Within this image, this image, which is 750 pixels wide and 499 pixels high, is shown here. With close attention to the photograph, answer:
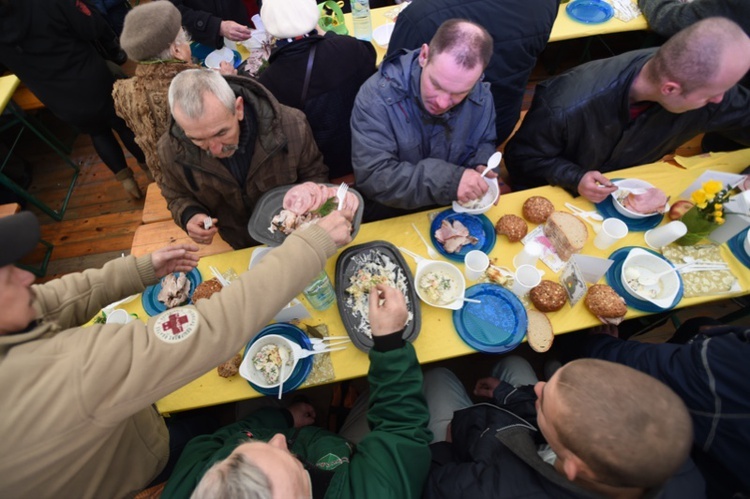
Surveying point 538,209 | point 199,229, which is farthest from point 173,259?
point 538,209

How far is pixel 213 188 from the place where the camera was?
259cm

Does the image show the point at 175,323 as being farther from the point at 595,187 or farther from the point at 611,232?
the point at 595,187

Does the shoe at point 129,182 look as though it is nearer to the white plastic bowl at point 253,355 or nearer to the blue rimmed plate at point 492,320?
the white plastic bowl at point 253,355

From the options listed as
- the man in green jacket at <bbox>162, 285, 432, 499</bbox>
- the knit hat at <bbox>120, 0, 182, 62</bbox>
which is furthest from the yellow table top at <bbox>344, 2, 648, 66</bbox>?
the man in green jacket at <bbox>162, 285, 432, 499</bbox>

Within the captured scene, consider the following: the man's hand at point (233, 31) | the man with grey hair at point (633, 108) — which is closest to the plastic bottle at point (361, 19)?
the man's hand at point (233, 31)

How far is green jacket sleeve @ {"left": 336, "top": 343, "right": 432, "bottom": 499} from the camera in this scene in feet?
5.24

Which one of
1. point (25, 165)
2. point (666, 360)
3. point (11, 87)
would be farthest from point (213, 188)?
point (25, 165)

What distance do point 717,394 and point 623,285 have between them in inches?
26.7

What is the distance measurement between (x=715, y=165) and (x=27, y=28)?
5437 mm

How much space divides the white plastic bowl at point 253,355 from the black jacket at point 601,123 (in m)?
2.19

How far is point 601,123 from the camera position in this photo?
2727mm

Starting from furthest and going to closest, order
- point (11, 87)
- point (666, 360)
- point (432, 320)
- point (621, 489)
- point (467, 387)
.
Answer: point (11, 87) → point (467, 387) → point (432, 320) → point (666, 360) → point (621, 489)

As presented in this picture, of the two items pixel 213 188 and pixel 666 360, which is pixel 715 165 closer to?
pixel 666 360

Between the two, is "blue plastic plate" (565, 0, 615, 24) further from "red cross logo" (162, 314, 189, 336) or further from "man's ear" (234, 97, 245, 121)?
"red cross logo" (162, 314, 189, 336)
